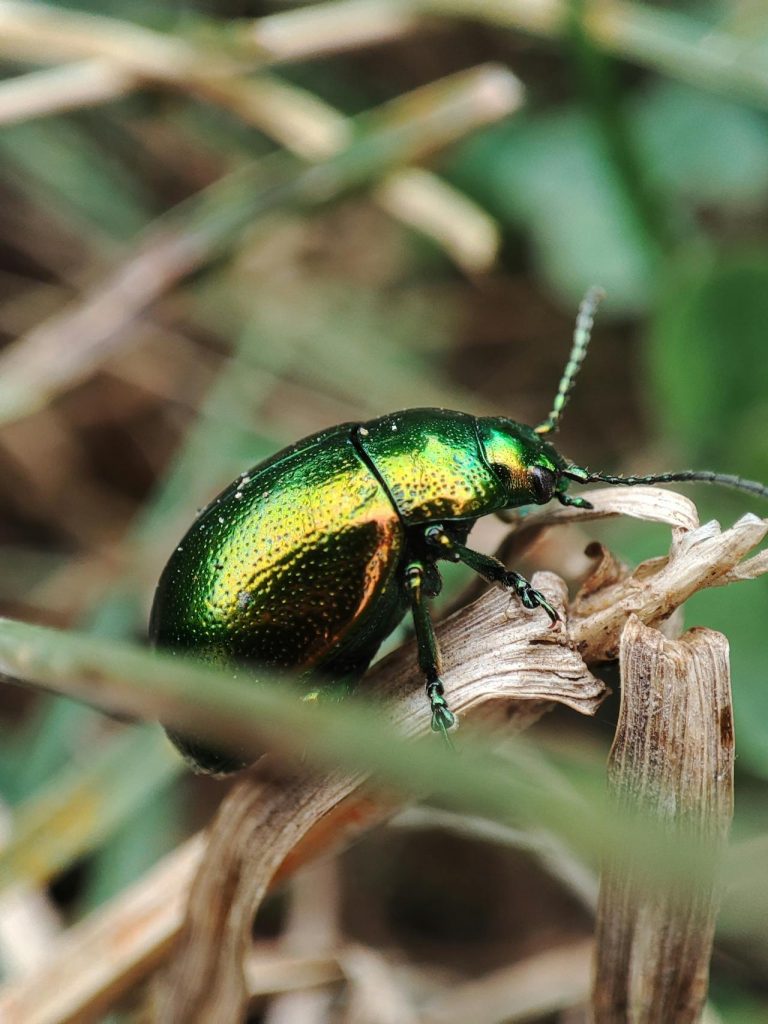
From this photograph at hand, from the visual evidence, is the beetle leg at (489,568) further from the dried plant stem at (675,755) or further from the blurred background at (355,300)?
the blurred background at (355,300)

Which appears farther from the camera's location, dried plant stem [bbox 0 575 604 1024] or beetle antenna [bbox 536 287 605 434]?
beetle antenna [bbox 536 287 605 434]

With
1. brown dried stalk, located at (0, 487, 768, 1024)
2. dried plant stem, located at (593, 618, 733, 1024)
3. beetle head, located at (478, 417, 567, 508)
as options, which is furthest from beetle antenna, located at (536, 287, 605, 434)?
dried plant stem, located at (593, 618, 733, 1024)

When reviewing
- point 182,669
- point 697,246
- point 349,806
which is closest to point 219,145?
point 697,246

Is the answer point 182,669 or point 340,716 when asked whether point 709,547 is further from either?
point 182,669

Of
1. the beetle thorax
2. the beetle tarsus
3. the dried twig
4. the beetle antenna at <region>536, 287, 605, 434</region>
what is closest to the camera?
the beetle tarsus

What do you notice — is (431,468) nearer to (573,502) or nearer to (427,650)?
(573,502)

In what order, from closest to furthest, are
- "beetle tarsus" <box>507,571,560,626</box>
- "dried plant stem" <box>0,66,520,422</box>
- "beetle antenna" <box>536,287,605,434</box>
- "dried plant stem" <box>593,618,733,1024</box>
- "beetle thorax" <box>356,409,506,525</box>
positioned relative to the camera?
1. "dried plant stem" <box>593,618,733,1024</box>
2. "beetle tarsus" <box>507,571,560,626</box>
3. "beetle thorax" <box>356,409,506,525</box>
4. "beetle antenna" <box>536,287,605,434</box>
5. "dried plant stem" <box>0,66,520,422</box>

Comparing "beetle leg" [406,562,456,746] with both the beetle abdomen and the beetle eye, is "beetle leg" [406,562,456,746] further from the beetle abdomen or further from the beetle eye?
the beetle eye
